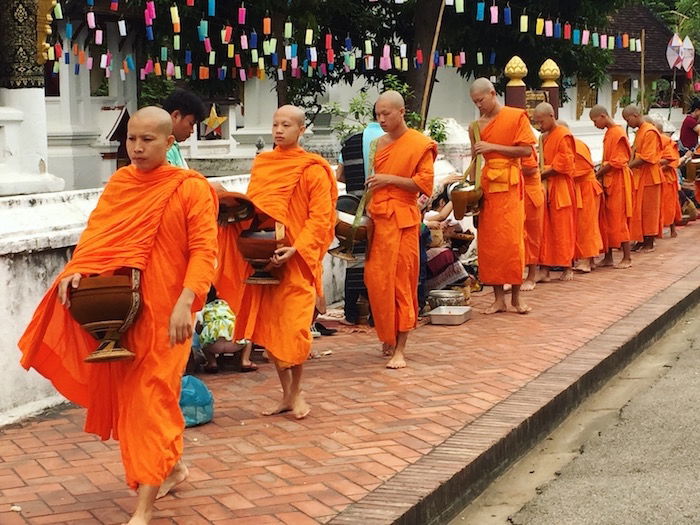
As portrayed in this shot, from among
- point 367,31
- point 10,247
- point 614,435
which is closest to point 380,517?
point 614,435

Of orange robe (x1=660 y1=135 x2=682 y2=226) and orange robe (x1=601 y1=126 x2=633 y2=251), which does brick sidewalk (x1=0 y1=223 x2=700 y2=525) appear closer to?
orange robe (x1=601 y1=126 x2=633 y2=251)

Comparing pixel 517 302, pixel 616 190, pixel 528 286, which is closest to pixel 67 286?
pixel 517 302

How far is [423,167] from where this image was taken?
8180 millimetres

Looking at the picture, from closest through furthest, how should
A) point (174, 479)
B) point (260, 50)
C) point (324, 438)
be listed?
point (174, 479), point (324, 438), point (260, 50)

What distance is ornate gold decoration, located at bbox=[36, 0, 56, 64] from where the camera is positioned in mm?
7848

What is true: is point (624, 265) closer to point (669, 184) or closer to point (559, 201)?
point (559, 201)

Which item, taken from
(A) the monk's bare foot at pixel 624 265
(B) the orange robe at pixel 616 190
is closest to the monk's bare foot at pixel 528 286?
(A) the monk's bare foot at pixel 624 265

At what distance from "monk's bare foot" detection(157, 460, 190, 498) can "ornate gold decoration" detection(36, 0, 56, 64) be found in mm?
3394

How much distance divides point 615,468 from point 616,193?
8.40 metres

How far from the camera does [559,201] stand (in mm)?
12672

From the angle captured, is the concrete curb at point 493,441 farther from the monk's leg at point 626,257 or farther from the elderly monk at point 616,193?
the elderly monk at point 616,193

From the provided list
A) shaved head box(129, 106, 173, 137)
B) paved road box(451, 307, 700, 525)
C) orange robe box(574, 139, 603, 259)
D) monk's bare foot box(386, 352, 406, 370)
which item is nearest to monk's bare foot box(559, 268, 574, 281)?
orange robe box(574, 139, 603, 259)

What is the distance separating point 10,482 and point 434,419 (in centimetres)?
222

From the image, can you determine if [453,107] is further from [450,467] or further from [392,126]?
[450,467]
